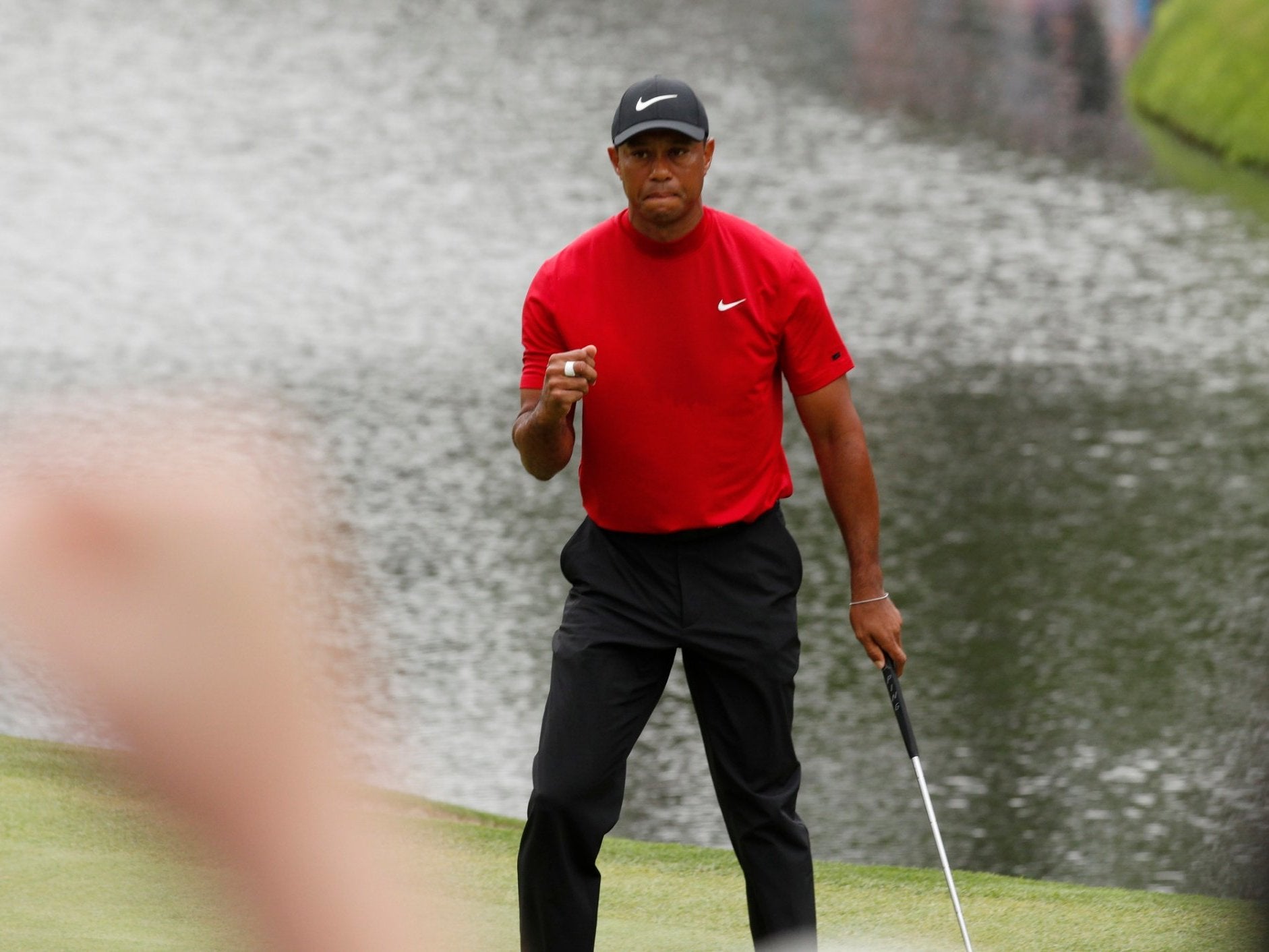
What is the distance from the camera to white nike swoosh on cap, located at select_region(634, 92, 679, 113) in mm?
3615

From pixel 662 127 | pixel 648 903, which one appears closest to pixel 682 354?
pixel 662 127

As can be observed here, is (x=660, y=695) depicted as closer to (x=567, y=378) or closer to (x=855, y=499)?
(x=855, y=499)

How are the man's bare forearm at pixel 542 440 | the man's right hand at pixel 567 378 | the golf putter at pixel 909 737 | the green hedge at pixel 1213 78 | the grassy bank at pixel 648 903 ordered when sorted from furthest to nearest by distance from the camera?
the green hedge at pixel 1213 78, the grassy bank at pixel 648 903, the golf putter at pixel 909 737, the man's bare forearm at pixel 542 440, the man's right hand at pixel 567 378

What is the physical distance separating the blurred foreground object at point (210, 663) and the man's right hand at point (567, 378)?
2387mm

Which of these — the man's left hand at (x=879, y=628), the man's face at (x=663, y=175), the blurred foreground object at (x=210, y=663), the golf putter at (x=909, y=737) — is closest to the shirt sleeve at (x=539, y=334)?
the man's face at (x=663, y=175)

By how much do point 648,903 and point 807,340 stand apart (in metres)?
1.91

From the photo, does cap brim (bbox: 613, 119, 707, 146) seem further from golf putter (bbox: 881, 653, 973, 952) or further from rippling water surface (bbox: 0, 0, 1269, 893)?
rippling water surface (bbox: 0, 0, 1269, 893)

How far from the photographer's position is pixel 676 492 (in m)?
3.67

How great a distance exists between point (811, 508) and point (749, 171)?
10.8m

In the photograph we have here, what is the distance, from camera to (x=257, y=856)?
97cm

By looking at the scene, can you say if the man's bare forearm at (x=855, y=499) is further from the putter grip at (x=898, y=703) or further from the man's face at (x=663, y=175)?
the man's face at (x=663, y=175)

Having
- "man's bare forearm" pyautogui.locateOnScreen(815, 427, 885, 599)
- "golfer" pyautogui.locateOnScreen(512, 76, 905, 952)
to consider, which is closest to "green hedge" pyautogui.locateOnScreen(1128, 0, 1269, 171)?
"man's bare forearm" pyautogui.locateOnScreen(815, 427, 885, 599)

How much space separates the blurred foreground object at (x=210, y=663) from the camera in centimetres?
94

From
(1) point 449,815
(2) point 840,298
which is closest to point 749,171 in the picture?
(2) point 840,298
